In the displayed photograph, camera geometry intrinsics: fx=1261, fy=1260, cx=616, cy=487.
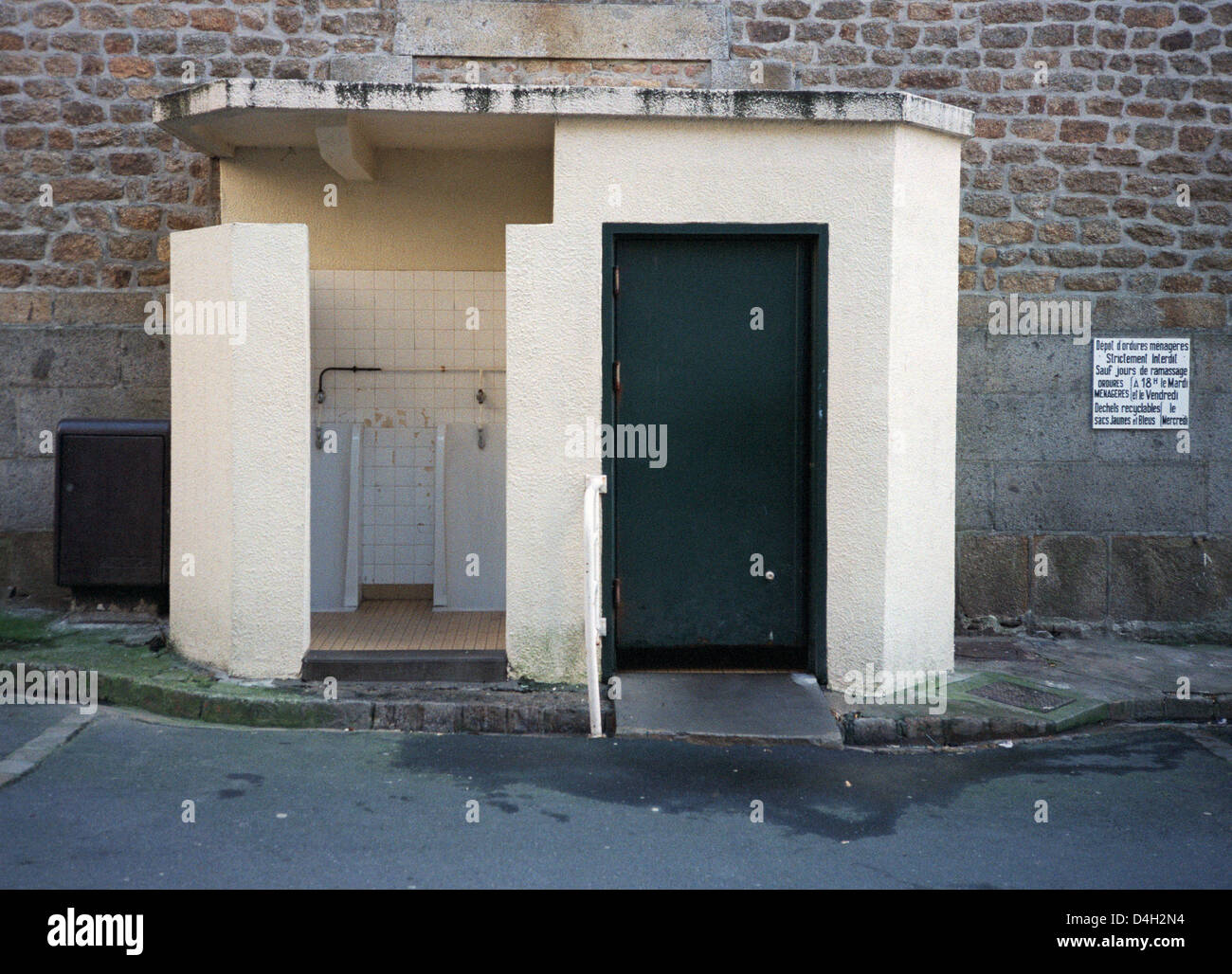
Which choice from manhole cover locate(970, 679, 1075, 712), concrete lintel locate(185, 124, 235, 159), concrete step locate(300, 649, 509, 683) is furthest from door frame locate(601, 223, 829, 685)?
concrete lintel locate(185, 124, 235, 159)

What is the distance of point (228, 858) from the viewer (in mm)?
4645

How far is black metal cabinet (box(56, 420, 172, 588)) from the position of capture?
811cm

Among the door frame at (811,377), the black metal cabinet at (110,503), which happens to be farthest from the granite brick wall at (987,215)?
the door frame at (811,377)

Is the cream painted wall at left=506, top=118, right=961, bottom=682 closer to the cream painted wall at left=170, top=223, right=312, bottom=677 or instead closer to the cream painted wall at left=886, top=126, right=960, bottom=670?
the cream painted wall at left=886, top=126, right=960, bottom=670

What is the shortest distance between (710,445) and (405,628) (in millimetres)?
2394

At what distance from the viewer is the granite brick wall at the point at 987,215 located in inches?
346

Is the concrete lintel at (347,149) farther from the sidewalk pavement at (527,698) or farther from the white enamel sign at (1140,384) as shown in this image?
the white enamel sign at (1140,384)

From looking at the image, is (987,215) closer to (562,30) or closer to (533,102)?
(562,30)

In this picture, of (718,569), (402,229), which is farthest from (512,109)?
(718,569)

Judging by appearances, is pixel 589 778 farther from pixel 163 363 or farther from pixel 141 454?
pixel 163 363

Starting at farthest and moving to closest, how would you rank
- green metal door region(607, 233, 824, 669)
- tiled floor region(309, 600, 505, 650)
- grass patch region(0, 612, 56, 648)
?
grass patch region(0, 612, 56, 648)
tiled floor region(309, 600, 505, 650)
green metal door region(607, 233, 824, 669)

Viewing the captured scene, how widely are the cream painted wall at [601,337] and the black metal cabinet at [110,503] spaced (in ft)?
8.33

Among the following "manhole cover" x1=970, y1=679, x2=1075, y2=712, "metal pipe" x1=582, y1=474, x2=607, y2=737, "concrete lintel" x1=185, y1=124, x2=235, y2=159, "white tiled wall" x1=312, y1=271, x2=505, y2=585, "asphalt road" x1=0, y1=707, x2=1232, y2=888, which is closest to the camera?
"asphalt road" x1=0, y1=707, x2=1232, y2=888

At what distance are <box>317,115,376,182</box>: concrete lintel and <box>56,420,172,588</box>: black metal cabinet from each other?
6.65 ft
